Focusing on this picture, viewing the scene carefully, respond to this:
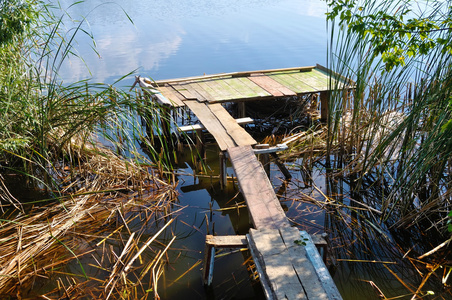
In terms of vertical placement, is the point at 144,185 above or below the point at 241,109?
below

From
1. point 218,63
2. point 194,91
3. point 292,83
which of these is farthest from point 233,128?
point 218,63

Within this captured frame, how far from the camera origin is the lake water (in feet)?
12.6

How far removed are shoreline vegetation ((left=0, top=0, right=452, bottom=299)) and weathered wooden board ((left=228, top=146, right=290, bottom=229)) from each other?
2.08 feet

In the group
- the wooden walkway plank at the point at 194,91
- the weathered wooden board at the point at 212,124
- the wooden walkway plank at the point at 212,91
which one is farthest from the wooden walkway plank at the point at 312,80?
the weathered wooden board at the point at 212,124

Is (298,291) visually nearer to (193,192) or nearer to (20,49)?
(193,192)

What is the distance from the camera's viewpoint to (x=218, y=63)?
33.8 ft

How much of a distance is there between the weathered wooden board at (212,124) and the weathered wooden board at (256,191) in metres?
0.18

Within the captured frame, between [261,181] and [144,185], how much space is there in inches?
54.7

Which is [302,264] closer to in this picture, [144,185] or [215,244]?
[215,244]

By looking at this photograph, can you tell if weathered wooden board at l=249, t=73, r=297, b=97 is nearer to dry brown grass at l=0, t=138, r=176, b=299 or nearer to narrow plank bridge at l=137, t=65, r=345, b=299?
narrow plank bridge at l=137, t=65, r=345, b=299

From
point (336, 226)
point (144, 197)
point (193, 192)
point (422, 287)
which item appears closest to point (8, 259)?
point (144, 197)

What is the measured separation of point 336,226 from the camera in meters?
4.56

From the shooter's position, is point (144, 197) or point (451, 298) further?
point (144, 197)

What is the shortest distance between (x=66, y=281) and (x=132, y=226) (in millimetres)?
913
